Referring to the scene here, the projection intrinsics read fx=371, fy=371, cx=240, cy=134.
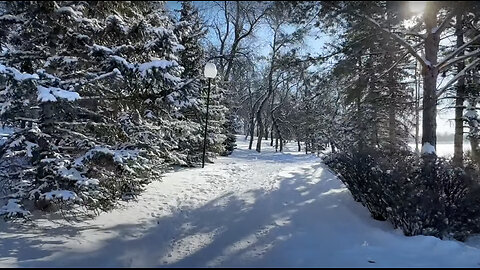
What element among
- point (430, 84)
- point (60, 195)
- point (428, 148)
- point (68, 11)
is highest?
point (68, 11)

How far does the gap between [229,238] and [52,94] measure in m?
3.09

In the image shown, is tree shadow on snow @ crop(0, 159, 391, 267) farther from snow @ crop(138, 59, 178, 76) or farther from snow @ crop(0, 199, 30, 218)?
snow @ crop(138, 59, 178, 76)

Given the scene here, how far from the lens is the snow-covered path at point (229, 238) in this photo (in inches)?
165

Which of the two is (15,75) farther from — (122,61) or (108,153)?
(108,153)

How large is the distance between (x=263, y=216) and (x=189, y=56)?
7.39 meters

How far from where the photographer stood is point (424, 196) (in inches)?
198

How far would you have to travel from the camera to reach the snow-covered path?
4.20 m

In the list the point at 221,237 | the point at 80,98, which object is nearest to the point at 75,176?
the point at 80,98

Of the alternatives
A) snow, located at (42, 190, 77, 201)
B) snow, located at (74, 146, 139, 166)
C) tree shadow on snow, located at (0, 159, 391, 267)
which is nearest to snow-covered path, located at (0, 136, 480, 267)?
tree shadow on snow, located at (0, 159, 391, 267)

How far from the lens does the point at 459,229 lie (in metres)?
5.32

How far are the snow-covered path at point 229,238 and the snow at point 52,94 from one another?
1849 mm

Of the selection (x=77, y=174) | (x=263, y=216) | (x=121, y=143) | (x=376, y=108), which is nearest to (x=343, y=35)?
(x=376, y=108)

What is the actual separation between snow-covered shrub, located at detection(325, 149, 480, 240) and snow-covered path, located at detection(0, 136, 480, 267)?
11.2 inches

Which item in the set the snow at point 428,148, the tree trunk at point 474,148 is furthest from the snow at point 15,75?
the tree trunk at point 474,148
